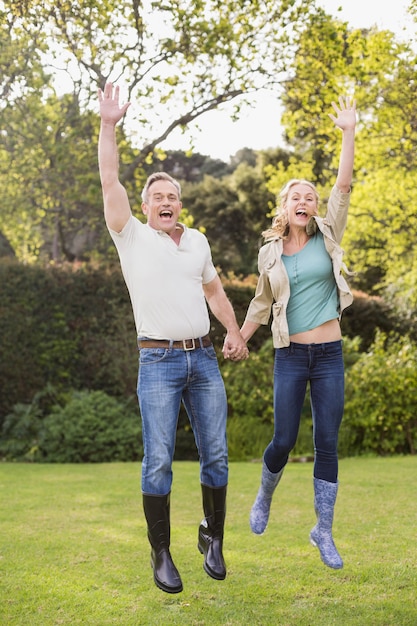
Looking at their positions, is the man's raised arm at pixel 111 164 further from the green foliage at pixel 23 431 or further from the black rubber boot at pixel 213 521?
the green foliage at pixel 23 431

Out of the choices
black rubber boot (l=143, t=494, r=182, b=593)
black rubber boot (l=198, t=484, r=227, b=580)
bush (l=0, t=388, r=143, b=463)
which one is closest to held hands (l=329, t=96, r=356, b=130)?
black rubber boot (l=198, t=484, r=227, b=580)

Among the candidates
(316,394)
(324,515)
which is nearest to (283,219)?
(316,394)

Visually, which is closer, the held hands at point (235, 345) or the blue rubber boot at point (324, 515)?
the blue rubber boot at point (324, 515)

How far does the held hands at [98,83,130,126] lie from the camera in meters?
4.09

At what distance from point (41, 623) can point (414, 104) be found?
39.4ft

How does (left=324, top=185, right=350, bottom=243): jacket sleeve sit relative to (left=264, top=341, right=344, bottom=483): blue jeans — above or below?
above

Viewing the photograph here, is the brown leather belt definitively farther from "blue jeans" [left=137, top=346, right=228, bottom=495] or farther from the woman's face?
the woman's face

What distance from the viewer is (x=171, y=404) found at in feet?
13.8

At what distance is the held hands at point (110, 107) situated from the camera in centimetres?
409

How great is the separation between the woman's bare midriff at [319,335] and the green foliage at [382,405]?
7.18 metres

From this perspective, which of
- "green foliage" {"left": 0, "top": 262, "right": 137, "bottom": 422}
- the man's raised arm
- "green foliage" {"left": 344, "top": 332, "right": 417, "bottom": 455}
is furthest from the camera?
"green foliage" {"left": 0, "top": 262, "right": 137, "bottom": 422}

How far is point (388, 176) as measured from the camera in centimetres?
1518

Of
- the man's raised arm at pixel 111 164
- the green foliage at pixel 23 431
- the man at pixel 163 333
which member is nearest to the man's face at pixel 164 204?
the man at pixel 163 333

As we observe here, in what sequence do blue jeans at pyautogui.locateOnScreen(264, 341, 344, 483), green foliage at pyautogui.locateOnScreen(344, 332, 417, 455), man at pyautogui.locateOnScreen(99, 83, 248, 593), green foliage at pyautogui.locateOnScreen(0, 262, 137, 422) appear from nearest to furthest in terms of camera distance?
man at pyautogui.locateOnScreen(99, 83, 248, 593), blue jeans at pyautogui.locateOnScreen(264, 341, 344, 483), green foliage at pyautogui.locateOnScreen(344, 332, 417, 455), green foliage at pyautogui.locateOnScreen(0, 262, 137, 422)
